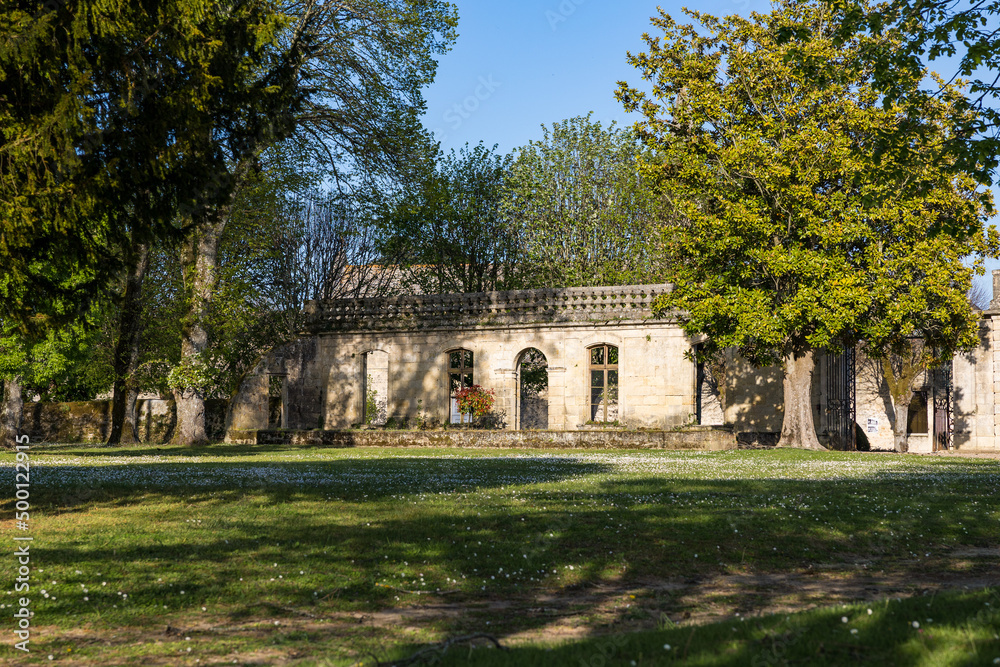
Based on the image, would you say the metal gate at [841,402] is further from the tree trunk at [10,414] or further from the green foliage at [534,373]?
the tree trunk at [10,414]

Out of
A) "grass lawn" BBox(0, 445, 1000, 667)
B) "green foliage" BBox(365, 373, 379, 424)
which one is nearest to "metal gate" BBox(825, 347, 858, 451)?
"green foliage" BBox(365, 373, 379, 424)

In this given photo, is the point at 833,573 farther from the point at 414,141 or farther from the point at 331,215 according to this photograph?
the point at 331,215

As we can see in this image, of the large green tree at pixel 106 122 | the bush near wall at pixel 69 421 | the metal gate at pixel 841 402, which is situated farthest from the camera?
the bush near wall at pixel 69 421

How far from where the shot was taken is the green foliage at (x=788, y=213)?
23406mm

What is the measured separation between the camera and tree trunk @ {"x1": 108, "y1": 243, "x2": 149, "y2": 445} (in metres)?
27.9

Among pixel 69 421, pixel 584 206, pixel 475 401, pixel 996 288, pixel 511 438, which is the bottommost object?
pixel 511 438

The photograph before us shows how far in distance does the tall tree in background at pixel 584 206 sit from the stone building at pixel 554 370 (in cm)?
733

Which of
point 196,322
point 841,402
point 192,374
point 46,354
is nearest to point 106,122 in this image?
point 192,374

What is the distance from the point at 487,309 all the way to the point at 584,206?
1007 cm

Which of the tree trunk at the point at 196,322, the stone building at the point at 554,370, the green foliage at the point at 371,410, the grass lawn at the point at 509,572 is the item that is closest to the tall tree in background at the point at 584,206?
the stone building at the point at 554,370

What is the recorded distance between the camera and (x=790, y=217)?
2436 centimetres

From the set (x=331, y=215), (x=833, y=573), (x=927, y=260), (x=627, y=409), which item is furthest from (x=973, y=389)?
(x=833, y=573)

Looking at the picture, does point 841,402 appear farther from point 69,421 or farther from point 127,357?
point 69,421

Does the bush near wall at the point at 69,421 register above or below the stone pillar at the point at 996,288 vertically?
below
